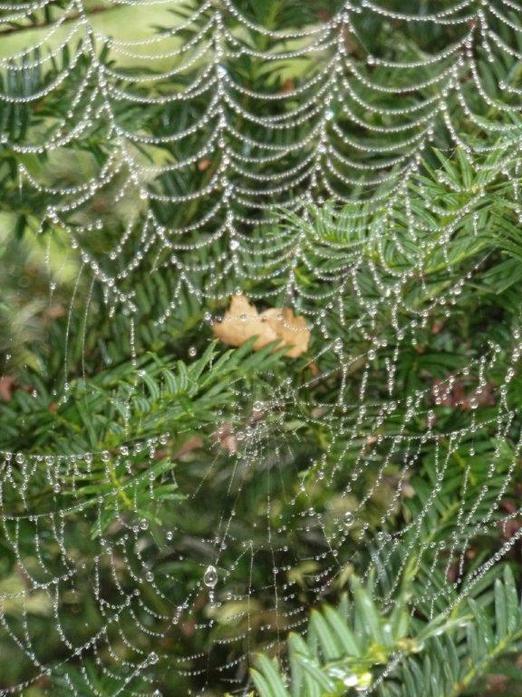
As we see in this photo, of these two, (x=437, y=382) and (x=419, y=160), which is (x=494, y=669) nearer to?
(x=437, y=382)

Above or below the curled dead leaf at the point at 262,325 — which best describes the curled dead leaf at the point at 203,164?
above

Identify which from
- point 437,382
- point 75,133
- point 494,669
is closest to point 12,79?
point 75,133

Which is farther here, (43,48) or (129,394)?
(43,48)

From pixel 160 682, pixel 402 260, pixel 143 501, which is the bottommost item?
pixel 160 682

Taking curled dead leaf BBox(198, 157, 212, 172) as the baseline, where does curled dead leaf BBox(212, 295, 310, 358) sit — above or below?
below
